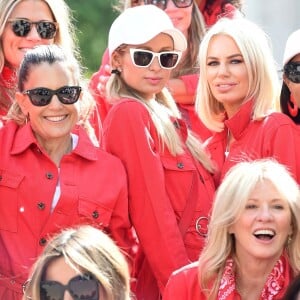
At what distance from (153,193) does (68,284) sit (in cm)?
125

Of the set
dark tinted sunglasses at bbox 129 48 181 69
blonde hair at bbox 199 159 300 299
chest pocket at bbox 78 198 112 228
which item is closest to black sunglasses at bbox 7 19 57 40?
dark tinted sunglasses at bbox 129 48 181 69

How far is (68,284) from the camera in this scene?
219 inches

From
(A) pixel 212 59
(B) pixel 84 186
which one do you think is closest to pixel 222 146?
(A) pixel 212 59

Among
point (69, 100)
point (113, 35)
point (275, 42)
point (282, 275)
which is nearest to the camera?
point (282, 275)

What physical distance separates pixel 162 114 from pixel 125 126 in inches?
9.5

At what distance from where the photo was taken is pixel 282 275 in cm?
618

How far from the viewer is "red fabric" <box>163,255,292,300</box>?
615cm

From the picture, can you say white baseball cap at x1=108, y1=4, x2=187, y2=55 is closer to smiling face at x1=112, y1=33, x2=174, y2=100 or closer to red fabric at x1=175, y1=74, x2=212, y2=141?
smiling face at x1=112, y1=33, x2=174, y2=100

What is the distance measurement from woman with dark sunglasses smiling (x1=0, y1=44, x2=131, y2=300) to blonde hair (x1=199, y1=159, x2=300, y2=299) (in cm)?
58

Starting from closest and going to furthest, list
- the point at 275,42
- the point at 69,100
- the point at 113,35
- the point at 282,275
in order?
the point at 282,275, the point at 69,100, the point at 113,35, the point at 275,42

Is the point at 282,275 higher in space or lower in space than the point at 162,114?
lower

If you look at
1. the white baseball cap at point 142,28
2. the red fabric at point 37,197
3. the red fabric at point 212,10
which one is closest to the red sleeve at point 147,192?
the red fabric at point 37,197

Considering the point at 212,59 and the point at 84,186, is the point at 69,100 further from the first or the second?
the point at 212,59

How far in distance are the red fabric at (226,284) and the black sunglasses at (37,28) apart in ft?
5.49
